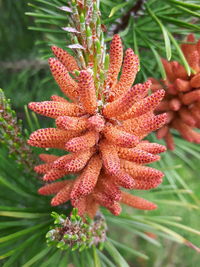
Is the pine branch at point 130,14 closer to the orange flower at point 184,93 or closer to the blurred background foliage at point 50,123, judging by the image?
the blurred background foliage at point 50,123

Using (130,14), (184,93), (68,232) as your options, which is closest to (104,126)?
(68,232)

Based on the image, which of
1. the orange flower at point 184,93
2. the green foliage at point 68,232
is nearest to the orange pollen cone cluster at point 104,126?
the green foliage at point 68,232

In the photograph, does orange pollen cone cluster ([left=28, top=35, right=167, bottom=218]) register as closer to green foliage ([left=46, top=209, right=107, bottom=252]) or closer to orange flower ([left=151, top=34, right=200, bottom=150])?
green foliage ([left=46, top=209, right=107, bottom=252])

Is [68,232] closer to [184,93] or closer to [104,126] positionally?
[104,126]

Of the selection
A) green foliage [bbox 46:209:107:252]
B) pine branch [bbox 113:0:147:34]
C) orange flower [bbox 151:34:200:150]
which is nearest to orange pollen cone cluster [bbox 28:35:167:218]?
green foliage [bbox 46:209:107:252]

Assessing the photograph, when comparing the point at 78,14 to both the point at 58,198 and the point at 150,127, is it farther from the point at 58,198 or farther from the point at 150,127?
the point at 58,198
